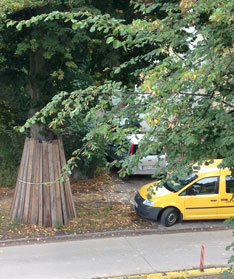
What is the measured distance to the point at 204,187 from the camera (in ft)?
32.2

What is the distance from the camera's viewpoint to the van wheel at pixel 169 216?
9812 mm

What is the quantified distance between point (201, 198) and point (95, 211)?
9.56 ft

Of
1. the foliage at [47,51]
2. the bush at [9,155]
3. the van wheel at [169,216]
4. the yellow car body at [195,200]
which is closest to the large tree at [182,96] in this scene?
the foliage at [47,51]

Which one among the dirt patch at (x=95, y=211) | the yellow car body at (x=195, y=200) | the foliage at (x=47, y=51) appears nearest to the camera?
the foliage at (x=47, y=51)

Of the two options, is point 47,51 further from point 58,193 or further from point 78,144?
point 78,144

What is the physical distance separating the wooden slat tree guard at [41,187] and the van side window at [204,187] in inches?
127

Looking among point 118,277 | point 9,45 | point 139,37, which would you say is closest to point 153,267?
point 118,277

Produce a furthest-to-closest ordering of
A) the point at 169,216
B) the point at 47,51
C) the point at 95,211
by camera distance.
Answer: the point at 95,211 < the point at 169,216 < the point at 47,51

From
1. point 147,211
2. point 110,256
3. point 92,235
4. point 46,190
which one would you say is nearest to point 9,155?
point 46,190

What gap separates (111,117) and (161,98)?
75cm

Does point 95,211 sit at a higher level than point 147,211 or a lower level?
lower

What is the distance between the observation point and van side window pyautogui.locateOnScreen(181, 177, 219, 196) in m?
9.75

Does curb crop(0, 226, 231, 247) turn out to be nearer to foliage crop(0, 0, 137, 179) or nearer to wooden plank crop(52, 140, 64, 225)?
wooden plank crop(52, 140, 64, 225)

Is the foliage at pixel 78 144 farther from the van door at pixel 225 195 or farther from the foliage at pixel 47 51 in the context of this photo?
the van door at pixel 225 195
